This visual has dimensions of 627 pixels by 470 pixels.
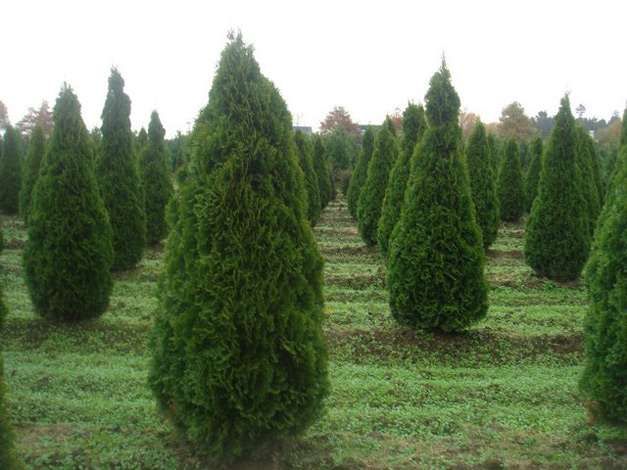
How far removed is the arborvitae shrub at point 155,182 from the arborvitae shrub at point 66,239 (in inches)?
326

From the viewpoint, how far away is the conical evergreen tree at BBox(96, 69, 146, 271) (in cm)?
1565

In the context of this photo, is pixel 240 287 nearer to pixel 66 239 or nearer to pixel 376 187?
pixel 66 239

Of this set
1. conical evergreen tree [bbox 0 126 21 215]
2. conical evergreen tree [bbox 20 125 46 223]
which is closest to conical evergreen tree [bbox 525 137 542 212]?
conical evergreen tree [bbox 20 125 46 223]

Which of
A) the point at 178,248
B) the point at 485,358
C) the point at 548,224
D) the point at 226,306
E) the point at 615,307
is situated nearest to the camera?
the point at 226,306

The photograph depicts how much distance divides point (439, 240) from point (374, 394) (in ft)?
11.4

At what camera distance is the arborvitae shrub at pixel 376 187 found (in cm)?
1994

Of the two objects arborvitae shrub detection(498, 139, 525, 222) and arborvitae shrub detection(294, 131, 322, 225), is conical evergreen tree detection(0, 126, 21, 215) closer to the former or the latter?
arborvitae shrub detection(294, 131, 322, 225)

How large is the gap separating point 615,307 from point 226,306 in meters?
3.67

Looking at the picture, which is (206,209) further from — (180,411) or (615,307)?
(615,307)

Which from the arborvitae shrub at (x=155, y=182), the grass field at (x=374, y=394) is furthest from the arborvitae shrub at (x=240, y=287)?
the arborvitae shrub at (x=155, y=182)

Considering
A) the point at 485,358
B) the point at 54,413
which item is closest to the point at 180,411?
the point at 54,413

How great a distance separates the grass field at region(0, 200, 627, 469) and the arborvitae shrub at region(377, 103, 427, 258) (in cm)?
243

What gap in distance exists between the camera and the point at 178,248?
5.15m

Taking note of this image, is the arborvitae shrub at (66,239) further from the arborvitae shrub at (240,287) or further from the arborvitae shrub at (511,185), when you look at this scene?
the arborvitae shrub at (511,185)
